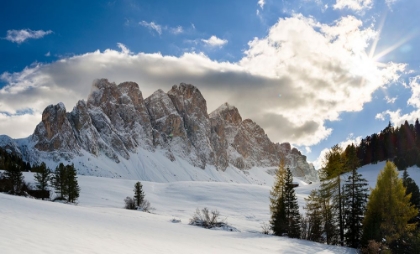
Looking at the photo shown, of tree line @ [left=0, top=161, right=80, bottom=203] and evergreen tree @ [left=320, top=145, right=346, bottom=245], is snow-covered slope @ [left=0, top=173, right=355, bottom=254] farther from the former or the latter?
evergreen tree @ [left=320, top=145, right=346, bottom=245]

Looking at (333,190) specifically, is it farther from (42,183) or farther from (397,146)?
(397,146)

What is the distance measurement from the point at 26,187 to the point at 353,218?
177 feet

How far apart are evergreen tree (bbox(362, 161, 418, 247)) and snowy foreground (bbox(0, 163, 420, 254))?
130 inches

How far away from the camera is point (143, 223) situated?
2648 centimetres

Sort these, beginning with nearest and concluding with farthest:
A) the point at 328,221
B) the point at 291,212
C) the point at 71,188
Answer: the point at 328,221 → the point at 291,212 → the point at 71,188

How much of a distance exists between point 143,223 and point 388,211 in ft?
73.1

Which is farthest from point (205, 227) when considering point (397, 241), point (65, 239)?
point (65, 239)

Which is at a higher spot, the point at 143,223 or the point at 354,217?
the point at 354,217

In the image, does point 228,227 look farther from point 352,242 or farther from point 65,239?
point 65,239

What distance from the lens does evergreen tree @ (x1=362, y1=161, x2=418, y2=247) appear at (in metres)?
28.4

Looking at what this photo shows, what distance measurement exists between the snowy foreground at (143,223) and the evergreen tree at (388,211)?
10.8 ft

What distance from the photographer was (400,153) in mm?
99500

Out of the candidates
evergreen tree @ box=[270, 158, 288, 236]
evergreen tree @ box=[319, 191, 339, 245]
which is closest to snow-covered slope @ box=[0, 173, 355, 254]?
evergreen tree @ box=[270, 158, 288, 236]

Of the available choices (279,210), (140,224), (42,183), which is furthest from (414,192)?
(42,183)
